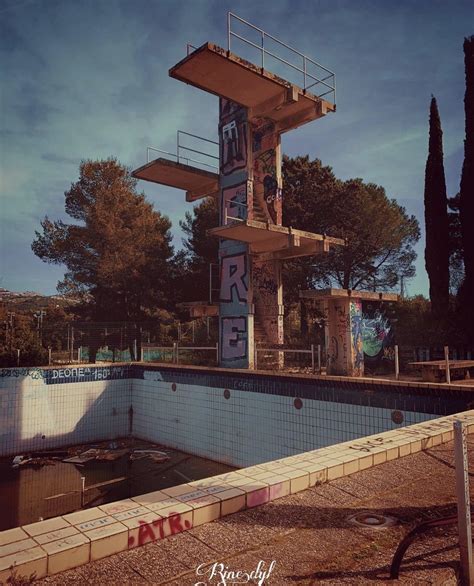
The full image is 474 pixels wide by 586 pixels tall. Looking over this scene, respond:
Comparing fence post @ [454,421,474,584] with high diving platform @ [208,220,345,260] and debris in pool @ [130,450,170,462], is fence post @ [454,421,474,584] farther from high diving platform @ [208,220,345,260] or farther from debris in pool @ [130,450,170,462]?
high diving platform @ [208,220,345,260]

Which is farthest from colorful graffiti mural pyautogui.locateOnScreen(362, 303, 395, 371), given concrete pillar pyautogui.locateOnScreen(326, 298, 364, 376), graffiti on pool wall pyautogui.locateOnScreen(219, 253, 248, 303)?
graffiti on pool wall pyautogui.locateOnScreen(219, 253, 248, 303)

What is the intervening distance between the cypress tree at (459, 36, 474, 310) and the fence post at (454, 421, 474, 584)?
20.8 m

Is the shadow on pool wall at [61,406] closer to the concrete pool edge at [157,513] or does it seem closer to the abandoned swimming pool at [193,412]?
the abandoned swimming pool at [193,412]

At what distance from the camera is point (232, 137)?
1956 centimetres

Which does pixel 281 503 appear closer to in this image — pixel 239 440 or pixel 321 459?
pixel 321 459

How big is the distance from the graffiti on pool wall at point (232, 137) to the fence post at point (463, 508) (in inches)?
691

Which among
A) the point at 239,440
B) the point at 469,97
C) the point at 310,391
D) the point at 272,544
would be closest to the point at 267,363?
the point at 239,440

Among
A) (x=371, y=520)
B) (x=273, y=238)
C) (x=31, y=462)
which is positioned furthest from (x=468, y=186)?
(x=371, y=520)

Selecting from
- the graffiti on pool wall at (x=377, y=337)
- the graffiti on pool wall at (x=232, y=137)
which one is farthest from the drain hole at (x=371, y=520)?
the graffiti on pool wall at (x=232, y=137)

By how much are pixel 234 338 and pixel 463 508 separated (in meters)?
15.8

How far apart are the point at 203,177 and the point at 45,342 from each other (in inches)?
454

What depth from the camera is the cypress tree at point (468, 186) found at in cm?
2187

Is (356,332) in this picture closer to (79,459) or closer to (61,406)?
(79,459)

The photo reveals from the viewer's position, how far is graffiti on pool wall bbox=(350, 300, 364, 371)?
13.4 meters
